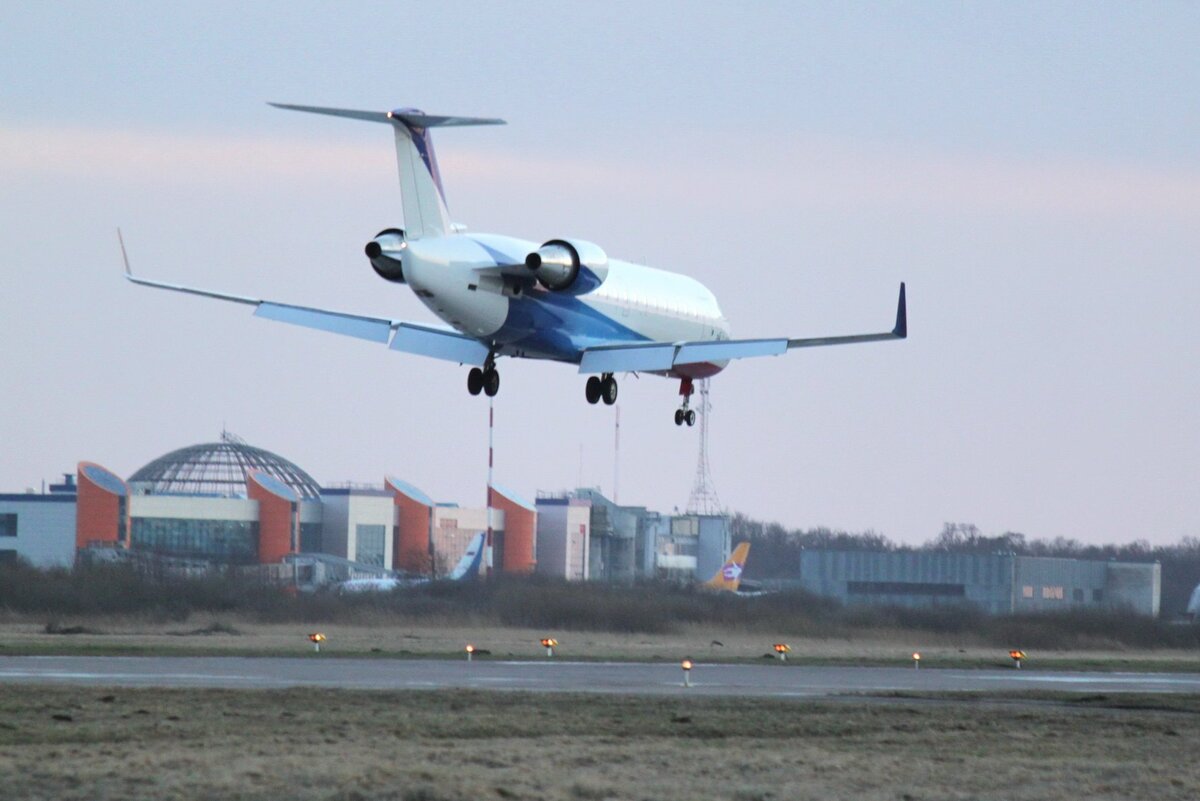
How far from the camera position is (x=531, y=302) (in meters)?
45.9

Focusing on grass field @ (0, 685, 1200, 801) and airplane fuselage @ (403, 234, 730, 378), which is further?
airplane fuselage @ (403, 234, 730, 378)

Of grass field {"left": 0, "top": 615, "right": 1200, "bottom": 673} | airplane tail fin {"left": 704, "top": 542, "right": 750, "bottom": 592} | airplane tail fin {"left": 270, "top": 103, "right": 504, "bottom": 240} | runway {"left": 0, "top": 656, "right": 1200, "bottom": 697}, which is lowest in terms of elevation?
grass field {"left": 0, "top": 615, "right": 1200, "bottom": 673}

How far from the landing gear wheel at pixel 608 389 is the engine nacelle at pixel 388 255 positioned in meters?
7.36

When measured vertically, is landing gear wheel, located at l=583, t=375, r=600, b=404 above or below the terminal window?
above

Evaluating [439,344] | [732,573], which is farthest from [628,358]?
[732,573]

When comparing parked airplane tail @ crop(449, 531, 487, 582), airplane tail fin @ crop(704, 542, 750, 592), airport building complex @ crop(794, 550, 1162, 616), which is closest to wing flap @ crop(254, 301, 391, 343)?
parked airplane tail @ crop(449, 531, 487, 582)

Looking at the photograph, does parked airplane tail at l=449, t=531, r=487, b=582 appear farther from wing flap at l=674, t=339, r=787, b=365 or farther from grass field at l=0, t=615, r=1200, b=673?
wing flap at l=674, t=339, r=787, b=365

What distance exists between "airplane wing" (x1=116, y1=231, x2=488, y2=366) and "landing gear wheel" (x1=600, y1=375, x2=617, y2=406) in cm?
370

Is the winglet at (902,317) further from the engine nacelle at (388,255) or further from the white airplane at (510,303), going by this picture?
the engine nacelle at (388,255)

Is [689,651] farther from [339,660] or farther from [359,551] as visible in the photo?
[359,551]

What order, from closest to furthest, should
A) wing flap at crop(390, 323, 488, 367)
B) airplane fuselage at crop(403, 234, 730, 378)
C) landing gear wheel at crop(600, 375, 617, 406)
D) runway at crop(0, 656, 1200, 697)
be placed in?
runway at crop(0, 656, 1200, 697)
airplane fuselage at crop(403, 234, 730, 378)
wing flap at crop(390, 323, 488, 367)
landing gear wheel at crop(600, 375, 617, 406)

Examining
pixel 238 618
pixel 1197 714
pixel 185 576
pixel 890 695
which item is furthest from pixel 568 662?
pixel 185 576

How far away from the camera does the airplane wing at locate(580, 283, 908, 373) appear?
48406 millimetres

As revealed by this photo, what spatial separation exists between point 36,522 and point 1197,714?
88.4m
